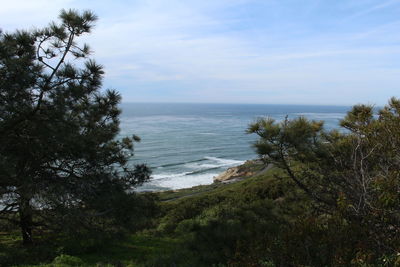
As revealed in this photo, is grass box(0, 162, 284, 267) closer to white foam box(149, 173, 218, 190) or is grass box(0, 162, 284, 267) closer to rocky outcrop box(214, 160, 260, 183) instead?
white foam box(149, 173, 218, 190)

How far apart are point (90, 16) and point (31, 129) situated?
2.65 meters

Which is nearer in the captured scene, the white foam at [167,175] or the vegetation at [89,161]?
the vegetation at [89,161]

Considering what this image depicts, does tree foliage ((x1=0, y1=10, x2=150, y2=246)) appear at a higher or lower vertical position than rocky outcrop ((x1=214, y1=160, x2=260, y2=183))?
higher

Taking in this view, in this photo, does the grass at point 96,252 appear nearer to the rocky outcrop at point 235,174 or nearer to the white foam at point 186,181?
the white foam at point 186,181

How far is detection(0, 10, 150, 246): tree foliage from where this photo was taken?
6098 millimetres

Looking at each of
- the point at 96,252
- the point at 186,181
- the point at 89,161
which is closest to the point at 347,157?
the point at 89,161

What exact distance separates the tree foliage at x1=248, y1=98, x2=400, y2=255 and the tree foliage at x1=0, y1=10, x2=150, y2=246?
367 centimetres

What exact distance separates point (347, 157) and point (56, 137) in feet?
20.5

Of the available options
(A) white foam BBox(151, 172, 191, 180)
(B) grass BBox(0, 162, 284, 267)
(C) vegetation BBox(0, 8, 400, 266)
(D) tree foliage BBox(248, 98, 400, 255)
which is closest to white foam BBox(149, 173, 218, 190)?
(A) white foam BBox(151, 172, 191, 180)

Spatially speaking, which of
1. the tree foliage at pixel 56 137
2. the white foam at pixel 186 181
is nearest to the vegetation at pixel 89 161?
the tree foliage at pixel 56 137

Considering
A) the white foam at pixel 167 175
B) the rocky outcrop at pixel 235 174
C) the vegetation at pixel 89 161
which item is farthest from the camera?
the rocky outcrop at pixel 235 174

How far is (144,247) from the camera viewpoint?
9.05 meters

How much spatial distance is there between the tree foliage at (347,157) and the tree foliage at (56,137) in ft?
12.1

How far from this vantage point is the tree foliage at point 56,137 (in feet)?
20.0
